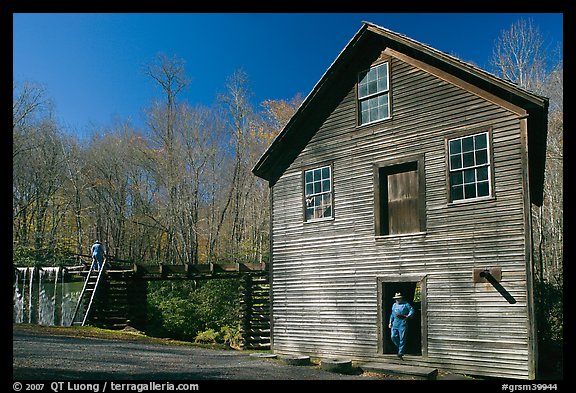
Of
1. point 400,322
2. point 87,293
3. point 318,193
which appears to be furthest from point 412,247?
point 87,293

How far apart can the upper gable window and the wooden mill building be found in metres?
0.04

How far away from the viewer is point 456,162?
14656mm

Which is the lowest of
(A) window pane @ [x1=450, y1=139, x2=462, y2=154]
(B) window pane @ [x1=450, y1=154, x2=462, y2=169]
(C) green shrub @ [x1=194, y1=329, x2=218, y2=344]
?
(C) green shrub @ [x1=194, y1=329, x2=218, y2=344]

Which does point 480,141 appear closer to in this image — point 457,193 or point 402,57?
point 457,193

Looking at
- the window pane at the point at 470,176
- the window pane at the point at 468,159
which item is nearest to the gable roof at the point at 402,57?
the window pane at the point at 468,159

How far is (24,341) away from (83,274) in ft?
34.9

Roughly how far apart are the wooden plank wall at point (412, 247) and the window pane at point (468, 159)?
593 mm

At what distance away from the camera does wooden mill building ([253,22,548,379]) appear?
44.3 ft

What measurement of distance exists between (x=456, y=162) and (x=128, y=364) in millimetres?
10146

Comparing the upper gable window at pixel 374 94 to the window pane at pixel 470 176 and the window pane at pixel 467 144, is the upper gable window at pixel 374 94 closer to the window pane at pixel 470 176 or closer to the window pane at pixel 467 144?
the window pane at pixel 467 144

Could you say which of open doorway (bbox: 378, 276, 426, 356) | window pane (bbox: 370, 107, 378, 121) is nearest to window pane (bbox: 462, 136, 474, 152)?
window pane (bbox: 370, 107, 378, 121)

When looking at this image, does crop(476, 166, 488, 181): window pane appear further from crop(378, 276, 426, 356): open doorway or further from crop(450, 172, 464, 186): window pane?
crop(378, 276, 426, 356): open doorway

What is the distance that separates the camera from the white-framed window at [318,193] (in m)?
17.8
